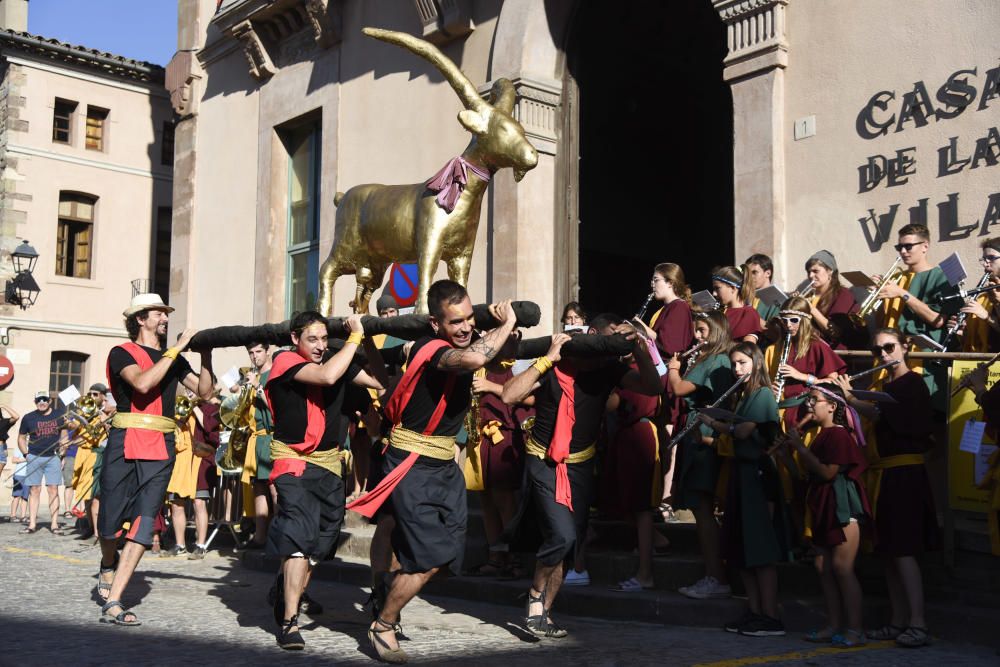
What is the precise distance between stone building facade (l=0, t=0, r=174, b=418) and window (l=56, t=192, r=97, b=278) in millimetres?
25

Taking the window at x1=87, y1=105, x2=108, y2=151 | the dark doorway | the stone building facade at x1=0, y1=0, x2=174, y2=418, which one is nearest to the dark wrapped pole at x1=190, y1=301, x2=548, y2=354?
the dark doorway

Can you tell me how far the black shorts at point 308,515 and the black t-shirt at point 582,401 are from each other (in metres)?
1.27

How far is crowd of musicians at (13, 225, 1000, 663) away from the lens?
6551 millimetres

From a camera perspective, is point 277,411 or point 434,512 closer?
point 434,512

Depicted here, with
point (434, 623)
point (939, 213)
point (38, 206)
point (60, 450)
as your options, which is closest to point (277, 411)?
point (434, 623)

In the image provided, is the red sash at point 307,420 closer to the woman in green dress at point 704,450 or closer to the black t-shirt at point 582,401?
the black t-shirt at point 582,401

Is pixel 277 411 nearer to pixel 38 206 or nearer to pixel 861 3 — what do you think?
pixel 861 3

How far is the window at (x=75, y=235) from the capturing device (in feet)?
95.3

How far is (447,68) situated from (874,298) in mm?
3665

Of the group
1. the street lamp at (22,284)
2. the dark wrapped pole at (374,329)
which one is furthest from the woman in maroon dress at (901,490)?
the street lamp at (22,284)

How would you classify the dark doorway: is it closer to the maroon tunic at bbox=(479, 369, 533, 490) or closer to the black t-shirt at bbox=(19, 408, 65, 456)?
the black t-shirt at bbox=(19, 408, 65, 456)

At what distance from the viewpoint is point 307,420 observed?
22.8 ft

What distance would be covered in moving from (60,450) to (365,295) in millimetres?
8117

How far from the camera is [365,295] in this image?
10477 millimetres
